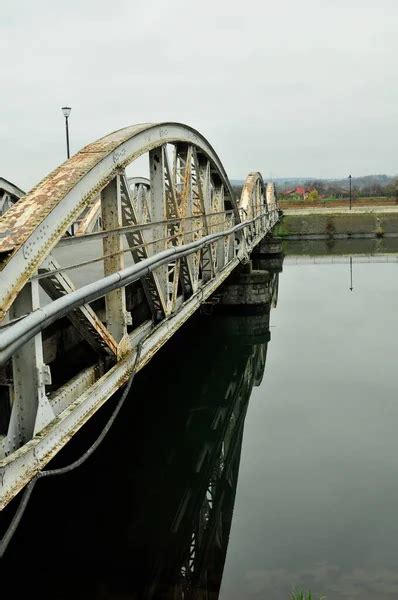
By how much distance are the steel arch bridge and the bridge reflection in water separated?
1.90 meters

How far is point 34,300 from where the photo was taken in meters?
3.76

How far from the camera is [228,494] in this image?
8.05m

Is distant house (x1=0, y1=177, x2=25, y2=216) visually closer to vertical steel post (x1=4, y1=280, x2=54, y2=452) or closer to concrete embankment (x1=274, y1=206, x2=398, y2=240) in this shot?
vertical steel post (x1=4, y1=280, x2=54, y2=452)

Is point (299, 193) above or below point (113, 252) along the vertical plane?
above

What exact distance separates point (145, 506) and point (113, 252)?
3466mm

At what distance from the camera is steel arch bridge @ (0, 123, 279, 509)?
356 centimetres

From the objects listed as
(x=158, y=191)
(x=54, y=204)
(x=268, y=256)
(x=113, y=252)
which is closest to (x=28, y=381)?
(x=54, y=204)

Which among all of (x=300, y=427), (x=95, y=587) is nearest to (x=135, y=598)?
(x=95, y=587)

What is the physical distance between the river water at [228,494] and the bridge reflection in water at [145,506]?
21mm

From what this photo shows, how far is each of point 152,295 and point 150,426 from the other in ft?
12.6

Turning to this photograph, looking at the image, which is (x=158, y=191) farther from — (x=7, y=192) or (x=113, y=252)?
(x=7, y=192)

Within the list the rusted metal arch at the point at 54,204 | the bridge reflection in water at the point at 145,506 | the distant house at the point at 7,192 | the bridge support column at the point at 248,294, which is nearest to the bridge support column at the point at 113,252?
the rusted metal arch at the point at 54,204

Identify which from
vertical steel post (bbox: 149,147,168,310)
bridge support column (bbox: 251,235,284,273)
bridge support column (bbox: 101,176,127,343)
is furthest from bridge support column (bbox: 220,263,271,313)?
bridge support column (bbox: 251,235,284,273)

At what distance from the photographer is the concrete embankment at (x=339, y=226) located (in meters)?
49.9
